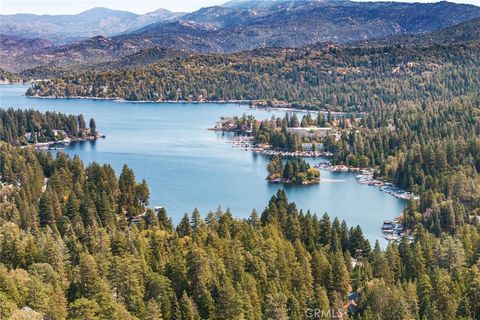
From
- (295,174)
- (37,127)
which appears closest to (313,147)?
(295,174)

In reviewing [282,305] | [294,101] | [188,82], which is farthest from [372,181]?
[188,82]

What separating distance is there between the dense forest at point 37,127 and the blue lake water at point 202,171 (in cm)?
387

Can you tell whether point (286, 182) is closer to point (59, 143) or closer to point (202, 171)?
point (202, 171)

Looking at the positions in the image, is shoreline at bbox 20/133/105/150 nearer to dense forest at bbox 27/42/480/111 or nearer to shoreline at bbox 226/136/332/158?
shoreline at bbox 226/136/332/158

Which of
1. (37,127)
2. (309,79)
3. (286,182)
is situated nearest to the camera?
(286,182)

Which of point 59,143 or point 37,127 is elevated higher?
point 37,127

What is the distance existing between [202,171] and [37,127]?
1207 inches

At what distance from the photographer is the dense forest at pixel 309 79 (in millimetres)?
120812

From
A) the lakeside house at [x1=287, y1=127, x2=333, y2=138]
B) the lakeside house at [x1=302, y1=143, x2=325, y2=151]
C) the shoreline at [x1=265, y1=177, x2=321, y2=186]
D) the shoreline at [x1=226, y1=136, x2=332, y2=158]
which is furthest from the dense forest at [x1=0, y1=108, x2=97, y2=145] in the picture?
the shoreline at [x1=265, y1=177, x2=321, y2=186]

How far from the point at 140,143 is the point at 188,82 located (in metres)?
65.1

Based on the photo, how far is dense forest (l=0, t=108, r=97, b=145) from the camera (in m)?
87.5

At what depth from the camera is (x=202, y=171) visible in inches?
2739

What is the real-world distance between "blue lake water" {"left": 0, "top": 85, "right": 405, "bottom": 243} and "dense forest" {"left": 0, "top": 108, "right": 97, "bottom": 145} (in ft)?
12.7

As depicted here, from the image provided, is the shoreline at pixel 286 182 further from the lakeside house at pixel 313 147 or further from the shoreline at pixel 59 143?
the shoreline at pixel 59 143
